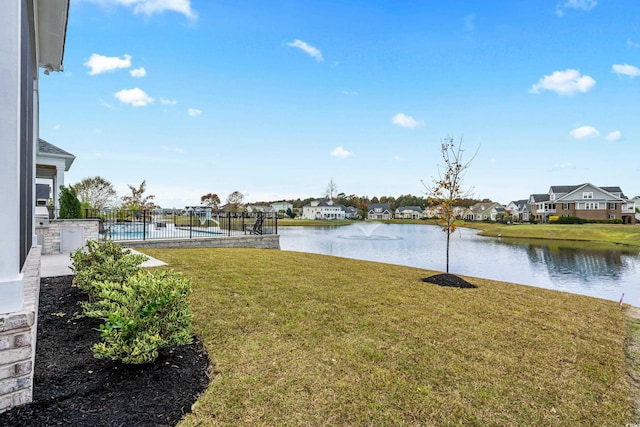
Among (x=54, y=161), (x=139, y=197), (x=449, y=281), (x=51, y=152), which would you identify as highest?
(x=51, y=152)

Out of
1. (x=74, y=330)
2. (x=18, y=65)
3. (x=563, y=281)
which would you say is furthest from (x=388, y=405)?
(x=563, y=281)

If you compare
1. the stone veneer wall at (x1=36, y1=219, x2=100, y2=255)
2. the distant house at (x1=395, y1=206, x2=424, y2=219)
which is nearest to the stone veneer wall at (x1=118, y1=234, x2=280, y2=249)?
the stone veneer wall at (x1=36, y1=219, x2=100, y2=255)

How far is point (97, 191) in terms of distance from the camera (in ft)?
84.9

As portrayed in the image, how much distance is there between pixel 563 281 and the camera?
33.3 feet

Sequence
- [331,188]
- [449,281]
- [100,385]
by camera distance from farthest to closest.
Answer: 1. [331,188]
2. [449,281]
3. [100,385]

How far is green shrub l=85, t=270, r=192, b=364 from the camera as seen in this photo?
2.47 m

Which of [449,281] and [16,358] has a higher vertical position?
[16,358]

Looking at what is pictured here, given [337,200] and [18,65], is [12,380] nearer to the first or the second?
[18,65]

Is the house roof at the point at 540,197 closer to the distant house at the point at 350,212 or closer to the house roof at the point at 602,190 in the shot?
the house roof at the point at 602,190

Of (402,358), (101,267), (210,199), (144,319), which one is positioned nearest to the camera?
(144,319)

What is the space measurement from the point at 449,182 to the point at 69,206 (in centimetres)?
1082

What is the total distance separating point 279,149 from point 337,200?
58126mm

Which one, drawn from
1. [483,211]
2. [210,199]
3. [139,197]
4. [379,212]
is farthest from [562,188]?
[139,197]

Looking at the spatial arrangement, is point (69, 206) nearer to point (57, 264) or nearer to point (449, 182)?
point (57, 264)
